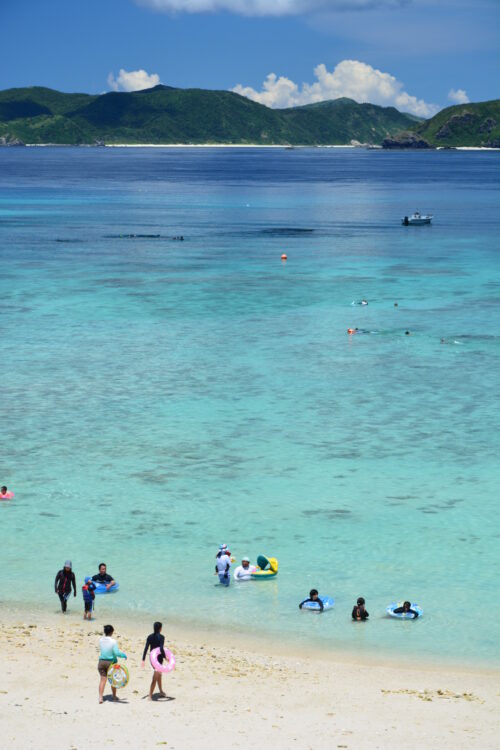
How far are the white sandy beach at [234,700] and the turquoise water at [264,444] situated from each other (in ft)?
7.34

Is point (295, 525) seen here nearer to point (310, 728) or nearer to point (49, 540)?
point (49, 540)

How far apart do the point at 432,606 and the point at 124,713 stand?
1324cm

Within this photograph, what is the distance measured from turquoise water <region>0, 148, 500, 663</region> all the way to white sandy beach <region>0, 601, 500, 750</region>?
224cm

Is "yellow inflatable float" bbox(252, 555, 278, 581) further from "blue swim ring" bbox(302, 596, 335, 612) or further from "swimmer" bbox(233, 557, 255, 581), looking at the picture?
"blue swim ring" bbox(302, 596, 335, 612)

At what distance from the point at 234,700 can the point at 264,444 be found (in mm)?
26204

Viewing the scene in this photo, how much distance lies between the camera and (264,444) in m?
53.5

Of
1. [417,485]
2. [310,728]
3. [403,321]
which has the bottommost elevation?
[310,728]

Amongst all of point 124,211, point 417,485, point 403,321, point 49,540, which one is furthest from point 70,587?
point 124,211

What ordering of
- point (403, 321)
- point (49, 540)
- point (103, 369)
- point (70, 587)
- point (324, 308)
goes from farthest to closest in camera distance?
point (324, 308) < point (403, 321) < point (103, 369) < point (49, 540) < point (70, 587)

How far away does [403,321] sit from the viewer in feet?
280

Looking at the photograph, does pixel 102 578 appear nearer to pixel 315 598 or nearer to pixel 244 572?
pixel 244 572

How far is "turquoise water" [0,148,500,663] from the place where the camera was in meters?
37.3

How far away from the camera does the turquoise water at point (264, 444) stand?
37.3 meters

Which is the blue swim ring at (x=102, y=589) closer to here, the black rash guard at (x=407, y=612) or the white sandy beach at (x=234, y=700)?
the white sandy beach at (x=234, y=700)
